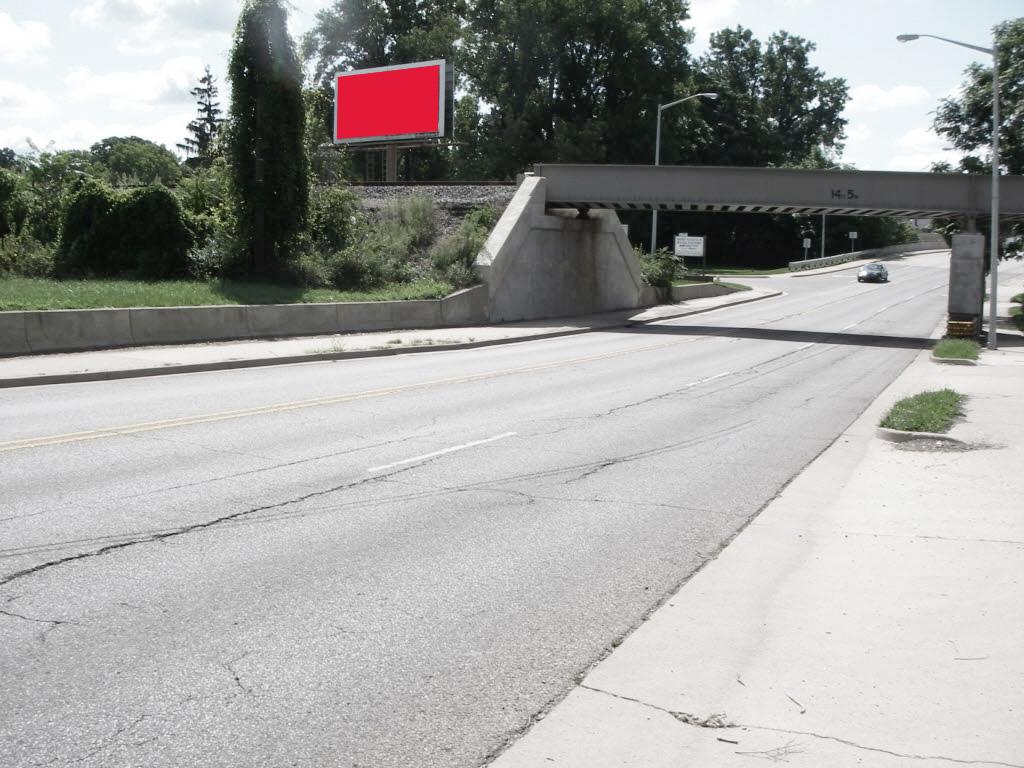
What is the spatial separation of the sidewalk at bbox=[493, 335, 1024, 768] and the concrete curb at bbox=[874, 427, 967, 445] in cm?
299

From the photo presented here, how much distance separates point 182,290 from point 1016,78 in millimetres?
36735

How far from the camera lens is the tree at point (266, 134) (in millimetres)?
27531

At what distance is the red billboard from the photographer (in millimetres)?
45906

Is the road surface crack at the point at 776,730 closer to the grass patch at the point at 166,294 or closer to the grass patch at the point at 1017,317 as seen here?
the grass patch at the point at 166,294

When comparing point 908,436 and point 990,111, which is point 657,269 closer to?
point 990,111

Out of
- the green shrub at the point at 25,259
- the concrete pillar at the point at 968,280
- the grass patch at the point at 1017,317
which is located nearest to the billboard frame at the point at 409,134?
the green shrub at the point at 25,259

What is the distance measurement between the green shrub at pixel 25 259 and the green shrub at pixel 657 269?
27.4m

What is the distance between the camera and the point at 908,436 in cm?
1188

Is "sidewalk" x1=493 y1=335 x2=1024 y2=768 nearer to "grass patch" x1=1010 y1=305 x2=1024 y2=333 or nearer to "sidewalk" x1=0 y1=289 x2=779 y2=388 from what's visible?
"sidewalk" x1=0 y1=289 x2=779 y2=388

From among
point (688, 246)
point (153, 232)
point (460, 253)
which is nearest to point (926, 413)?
point (460, 253)


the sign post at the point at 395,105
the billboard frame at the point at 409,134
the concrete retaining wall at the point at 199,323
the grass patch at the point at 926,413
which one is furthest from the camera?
the sign post at the point at 395,105

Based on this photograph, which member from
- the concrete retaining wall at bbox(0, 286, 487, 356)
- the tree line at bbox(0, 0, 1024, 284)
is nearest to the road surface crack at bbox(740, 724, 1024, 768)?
the concrete retaining wall at bbox(0, 286, 487, 356)

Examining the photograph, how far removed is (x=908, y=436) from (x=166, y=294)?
1710cm

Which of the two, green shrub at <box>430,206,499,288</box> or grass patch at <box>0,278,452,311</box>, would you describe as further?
green shrub at <box>430,206,499,288</box>
